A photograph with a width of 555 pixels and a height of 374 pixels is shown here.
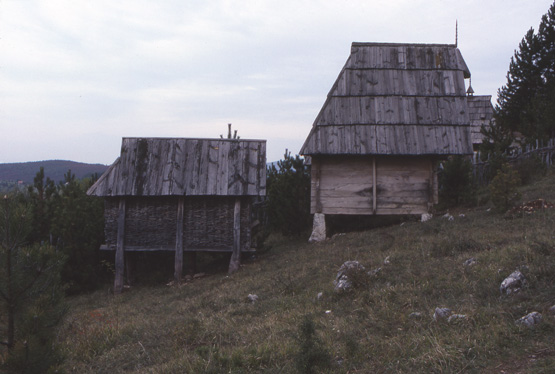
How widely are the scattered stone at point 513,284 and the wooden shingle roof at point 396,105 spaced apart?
848cm

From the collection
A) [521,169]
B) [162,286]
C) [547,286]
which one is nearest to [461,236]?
[547,286]

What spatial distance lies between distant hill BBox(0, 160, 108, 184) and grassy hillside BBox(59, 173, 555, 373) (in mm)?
76595

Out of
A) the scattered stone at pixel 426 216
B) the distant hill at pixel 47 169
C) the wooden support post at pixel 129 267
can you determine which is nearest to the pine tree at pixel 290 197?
the scattered stone at pixel 426 216

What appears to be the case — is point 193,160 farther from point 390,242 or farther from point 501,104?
point 501,104

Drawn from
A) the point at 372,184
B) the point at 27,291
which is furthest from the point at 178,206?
the point at 27,291

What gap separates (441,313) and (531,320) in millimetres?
979

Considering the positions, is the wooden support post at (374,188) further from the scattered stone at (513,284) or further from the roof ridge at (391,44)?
the scattered stone at (513,284)

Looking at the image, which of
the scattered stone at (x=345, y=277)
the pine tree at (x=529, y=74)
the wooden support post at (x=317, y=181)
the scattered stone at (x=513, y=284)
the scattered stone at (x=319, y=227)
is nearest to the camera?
the scattered stone at (x=513, y=284)

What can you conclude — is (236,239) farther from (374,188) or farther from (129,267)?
(374,188)

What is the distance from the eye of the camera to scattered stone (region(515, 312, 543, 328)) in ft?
14.9

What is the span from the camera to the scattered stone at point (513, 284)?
559 centimetres

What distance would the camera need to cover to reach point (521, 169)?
18938 mm

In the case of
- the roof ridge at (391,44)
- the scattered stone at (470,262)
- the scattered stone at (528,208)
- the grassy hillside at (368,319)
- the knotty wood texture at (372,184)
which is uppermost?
the roof ridge at (391,44)

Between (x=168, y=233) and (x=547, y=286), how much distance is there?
10756 millimetres
